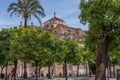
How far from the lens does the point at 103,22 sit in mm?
18938

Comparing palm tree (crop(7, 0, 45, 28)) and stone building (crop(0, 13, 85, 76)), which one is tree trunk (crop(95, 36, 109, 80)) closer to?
palm tree (crop(7, 0, 45, 28))

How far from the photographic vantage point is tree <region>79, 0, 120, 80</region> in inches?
744

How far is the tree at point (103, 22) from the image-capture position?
18.9m

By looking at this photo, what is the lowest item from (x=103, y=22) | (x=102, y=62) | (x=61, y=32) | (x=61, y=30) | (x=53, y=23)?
(x=102, y=62)

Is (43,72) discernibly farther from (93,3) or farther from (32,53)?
(93,3)

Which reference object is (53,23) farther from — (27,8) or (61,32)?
(27,8)

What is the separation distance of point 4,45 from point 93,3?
18626 mm

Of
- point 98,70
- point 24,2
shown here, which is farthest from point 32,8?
point 98,70

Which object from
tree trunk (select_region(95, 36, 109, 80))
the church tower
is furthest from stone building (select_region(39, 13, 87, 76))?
tree trunk (select_region(95, 36, 109, 80))

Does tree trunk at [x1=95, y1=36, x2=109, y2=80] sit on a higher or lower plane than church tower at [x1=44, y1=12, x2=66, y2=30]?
lower

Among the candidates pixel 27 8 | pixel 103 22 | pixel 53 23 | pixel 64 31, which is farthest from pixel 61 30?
pixel 103 22

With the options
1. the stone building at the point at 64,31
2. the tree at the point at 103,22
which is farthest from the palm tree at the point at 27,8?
the stone building at the point at 64,31

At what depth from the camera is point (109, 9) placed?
747 inches

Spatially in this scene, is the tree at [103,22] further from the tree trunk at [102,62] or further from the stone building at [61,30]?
the stone building at [61,30]
